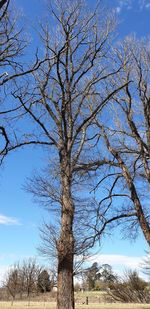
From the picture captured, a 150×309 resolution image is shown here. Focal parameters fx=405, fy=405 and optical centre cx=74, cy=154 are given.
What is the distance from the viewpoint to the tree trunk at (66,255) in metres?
11.6

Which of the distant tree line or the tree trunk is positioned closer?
the tree trunk

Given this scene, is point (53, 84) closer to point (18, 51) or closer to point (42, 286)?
point (18, 51)

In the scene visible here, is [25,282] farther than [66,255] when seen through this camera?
Yes

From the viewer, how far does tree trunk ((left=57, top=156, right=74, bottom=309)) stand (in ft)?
37.9

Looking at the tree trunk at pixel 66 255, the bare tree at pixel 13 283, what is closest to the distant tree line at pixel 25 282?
the bare tree at pixel 13 283

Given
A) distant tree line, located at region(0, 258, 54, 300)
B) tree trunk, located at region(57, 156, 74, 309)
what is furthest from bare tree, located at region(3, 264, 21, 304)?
tree trunk, located at region(57, 156, 74, 309)

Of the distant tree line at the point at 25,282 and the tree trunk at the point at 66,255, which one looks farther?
the distant tree line at the point at 25,282

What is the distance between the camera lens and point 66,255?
1196cm

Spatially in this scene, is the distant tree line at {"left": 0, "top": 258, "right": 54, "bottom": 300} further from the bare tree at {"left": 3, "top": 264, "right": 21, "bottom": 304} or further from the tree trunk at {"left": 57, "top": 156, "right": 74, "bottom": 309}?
the tree trunk at {"left": 57, "top": 156, "right": 74, "bottom": 309}

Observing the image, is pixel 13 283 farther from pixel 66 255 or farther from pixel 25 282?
pixel 66 255

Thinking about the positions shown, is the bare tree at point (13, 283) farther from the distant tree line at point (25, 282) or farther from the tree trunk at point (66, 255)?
the tree trunk at point (66, 255)

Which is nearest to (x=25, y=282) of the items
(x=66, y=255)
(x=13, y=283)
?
(x=13, y=283)

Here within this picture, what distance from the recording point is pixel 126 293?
143 feet

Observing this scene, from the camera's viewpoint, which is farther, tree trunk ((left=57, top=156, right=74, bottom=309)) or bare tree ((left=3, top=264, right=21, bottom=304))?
bare tree ((left=3, top=264, right=21, bottom=304))
